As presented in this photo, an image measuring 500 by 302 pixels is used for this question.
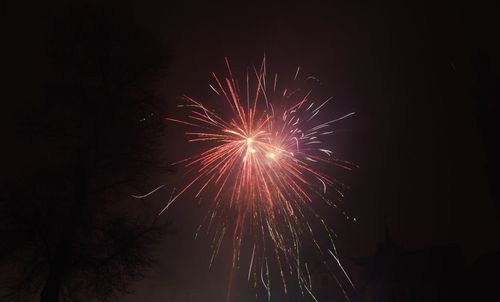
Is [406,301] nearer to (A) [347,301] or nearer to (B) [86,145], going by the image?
(A) [347,301]

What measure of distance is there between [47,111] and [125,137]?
2.21m

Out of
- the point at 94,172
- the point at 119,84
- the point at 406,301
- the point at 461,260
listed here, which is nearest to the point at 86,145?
the point at 94,172

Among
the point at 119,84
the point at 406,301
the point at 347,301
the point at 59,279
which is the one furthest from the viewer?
the point at 347,301

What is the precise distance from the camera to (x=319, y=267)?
3972 cm

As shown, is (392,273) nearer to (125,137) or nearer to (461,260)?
(461,260)

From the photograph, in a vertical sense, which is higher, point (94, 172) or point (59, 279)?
point (94, 172)

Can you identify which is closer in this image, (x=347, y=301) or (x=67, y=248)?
(x=67, y=248)

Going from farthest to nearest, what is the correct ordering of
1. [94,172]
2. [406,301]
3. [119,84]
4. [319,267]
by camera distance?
[319,267] → [406,301] → [119,84] → [94,172]

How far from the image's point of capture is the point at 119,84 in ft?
45.0

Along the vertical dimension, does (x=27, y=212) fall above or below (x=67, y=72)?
below

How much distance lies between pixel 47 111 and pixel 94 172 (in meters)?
2.18

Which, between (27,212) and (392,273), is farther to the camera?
(392,273)

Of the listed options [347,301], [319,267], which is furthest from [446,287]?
[319,267]

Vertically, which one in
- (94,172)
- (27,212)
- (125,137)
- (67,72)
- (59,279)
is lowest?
(59,279)
